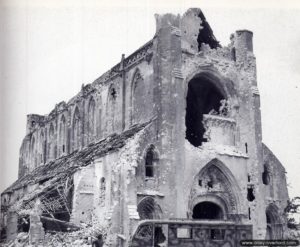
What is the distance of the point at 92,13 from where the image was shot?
2019cm

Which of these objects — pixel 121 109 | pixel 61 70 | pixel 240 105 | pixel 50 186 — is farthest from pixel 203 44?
pixel 50 186

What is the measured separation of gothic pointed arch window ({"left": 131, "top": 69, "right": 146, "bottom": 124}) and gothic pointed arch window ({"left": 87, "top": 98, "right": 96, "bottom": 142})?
5.59m

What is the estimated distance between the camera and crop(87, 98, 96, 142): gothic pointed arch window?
111ft

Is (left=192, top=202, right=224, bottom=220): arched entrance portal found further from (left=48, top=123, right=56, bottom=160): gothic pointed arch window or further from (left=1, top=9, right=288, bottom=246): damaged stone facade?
(left=48, top=123, right=56, bottom=160): gothic pointed arch window

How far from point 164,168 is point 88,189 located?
14.4 ft

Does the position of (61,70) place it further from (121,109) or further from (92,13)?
(121,109)

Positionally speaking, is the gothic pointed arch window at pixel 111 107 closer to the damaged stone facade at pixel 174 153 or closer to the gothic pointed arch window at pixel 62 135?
the damaged stone facade at pixel 174 153

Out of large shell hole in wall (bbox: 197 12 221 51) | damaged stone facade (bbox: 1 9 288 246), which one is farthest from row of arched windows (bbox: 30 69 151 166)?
large shell hole in wall (bbox: 197 12 221 51)

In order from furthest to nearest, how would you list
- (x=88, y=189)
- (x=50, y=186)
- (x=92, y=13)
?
(x=50, y=186) < (x=88, y=189) < (x=92, y=13)

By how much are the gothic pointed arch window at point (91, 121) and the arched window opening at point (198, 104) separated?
6.34 m

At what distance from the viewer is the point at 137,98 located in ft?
94.6

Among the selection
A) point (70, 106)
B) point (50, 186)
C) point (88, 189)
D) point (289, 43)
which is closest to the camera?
point (289, 43)

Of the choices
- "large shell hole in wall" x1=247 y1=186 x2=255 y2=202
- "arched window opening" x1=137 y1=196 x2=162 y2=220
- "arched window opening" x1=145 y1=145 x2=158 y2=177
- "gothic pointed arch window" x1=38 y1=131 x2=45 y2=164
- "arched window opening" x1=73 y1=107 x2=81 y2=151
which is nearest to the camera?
"arched window opening" x1=137 y1=196 x2=162 y2=220

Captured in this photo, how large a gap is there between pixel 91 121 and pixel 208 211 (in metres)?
10.1
